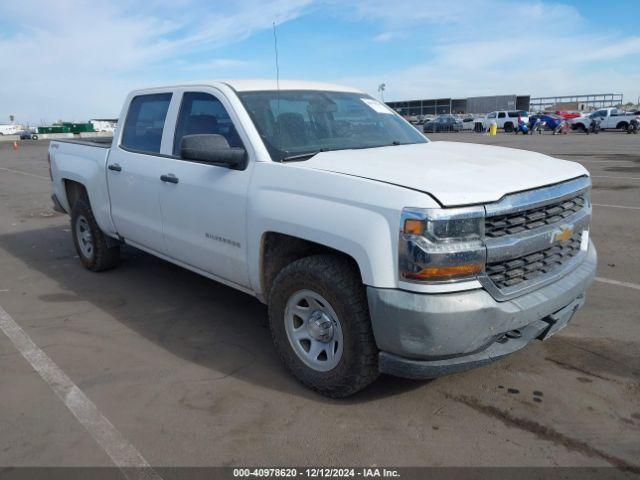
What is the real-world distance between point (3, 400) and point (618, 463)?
3.61 m

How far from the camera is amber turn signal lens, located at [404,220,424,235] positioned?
8.84ft

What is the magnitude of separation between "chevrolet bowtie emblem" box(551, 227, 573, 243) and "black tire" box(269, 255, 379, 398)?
1178 millimetres

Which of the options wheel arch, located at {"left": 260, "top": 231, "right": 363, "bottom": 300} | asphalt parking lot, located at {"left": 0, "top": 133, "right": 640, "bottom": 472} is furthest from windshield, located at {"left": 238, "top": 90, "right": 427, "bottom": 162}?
asphalt parking lot, located at {"left": 0, "top": 133, "right": 640, "bottom": 472}

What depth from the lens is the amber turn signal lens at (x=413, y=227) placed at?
2693mm

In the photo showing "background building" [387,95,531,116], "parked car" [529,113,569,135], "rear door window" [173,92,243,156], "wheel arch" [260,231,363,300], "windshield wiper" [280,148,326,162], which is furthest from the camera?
"background building" [387,95,531,116]

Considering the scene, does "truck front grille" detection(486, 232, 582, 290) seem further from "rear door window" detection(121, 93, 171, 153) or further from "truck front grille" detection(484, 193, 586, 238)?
"rear door window" detection(121, 93, 171, 153)

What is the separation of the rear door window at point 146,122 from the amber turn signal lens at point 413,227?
2.76 metres

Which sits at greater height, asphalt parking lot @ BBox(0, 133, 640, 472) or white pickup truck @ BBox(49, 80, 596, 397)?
white pickup truck @ BBox(49, 80, 596, 397)

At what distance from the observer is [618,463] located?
8.86ft

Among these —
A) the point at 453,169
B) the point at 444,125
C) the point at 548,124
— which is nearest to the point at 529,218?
the point at 453,169

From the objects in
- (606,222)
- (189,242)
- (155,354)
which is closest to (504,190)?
(189,242)

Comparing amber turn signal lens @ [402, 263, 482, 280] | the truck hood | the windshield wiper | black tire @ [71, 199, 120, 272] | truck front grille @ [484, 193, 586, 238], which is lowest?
black tire @ [71, 199, 120, 272]

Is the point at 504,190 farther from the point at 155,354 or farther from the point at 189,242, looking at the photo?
the point at 155,354

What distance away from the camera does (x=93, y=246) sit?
5.98 m
